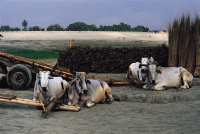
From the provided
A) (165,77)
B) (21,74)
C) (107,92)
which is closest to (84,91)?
(107,92)

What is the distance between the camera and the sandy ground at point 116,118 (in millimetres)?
6074

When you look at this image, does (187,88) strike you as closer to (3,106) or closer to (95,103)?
(95,103)

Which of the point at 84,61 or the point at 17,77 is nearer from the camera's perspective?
the point at 17,77

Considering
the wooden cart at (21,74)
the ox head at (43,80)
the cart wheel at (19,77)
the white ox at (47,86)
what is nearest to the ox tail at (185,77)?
the wooden cart at (21,74)

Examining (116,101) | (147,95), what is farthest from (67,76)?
(147,95)

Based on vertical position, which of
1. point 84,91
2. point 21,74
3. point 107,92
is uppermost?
point 21,74

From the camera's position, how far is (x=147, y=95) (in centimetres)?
1015


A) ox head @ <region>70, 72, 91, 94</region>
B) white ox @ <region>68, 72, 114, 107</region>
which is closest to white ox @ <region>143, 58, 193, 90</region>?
white ox @ <region>68, 72, 114, 107</region>

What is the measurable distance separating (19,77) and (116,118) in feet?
18.6

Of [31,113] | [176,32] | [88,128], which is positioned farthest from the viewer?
[176,32]

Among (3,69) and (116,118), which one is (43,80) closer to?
(116,118)

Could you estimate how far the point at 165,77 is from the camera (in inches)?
459

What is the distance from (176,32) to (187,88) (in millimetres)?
3872

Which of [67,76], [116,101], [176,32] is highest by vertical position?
[176,32]
